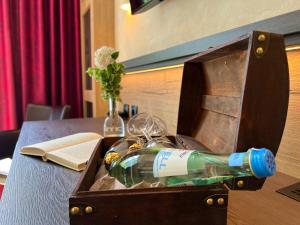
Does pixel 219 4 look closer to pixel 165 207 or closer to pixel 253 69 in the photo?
pixel 253 69

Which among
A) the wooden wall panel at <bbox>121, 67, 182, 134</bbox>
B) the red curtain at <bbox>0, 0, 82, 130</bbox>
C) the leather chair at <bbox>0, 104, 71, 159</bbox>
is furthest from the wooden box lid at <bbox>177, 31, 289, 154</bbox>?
the red curtain at <bbox>0, 0, 82, 130</bbox>

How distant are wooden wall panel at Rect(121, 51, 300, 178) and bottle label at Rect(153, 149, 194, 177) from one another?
404 mm

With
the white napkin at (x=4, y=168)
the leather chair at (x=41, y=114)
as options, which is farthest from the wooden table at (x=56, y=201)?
the leather chair at (x=41, y=114)

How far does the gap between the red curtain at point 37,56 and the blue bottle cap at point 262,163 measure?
277cm

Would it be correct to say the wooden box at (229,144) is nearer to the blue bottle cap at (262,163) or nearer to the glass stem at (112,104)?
the blue bottle cap at (262,163)

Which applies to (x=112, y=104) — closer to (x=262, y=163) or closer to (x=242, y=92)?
(x=242, y=92)

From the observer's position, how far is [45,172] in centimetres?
73

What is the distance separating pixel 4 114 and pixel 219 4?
8.25 ft

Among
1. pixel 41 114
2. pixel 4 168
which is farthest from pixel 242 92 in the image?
pixel 41 114

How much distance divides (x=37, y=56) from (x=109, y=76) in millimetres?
2020

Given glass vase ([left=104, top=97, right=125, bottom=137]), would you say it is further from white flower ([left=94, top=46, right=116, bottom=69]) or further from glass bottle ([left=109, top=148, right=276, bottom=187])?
glass bottle ([left=109, top=148, right=276, bottom=187])

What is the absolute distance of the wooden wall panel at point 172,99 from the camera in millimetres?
669

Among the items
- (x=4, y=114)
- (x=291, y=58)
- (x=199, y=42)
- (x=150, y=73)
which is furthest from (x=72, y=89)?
(x=291, y=58)

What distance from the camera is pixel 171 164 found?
15.6 inches
